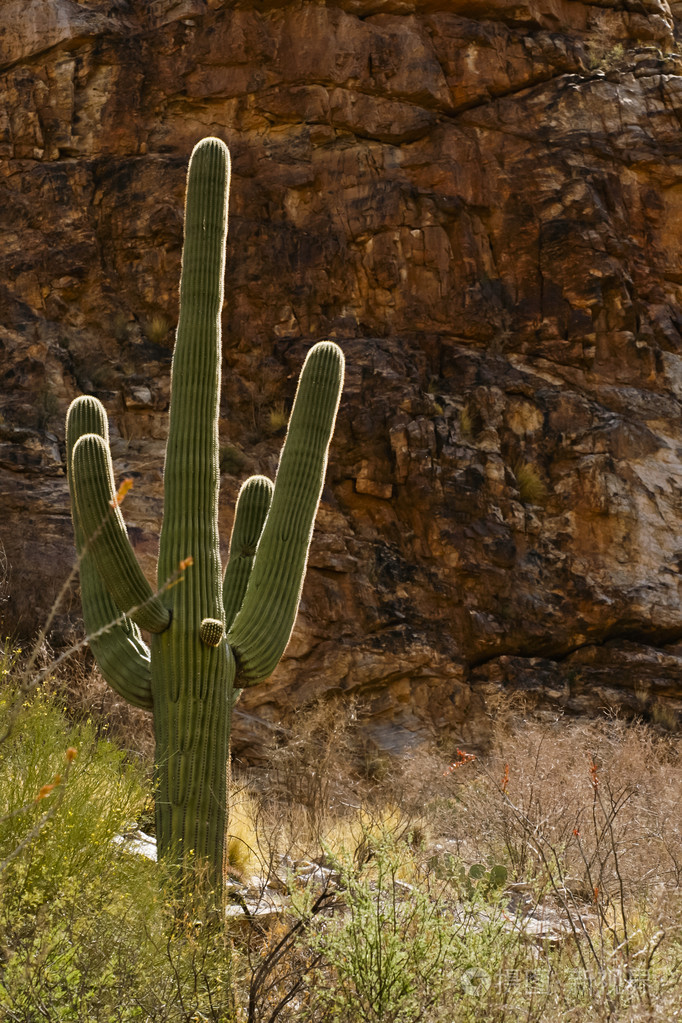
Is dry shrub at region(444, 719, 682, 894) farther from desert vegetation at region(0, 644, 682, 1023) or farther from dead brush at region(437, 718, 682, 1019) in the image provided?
desert vegetation at region(0, 644, 682, 1023)

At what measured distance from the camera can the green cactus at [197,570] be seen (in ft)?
17.7

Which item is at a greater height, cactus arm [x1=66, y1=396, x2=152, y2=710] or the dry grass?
cactus arm [x1=66, y1=396, x2=152, y2=710]

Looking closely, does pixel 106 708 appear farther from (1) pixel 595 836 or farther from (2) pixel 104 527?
(1) pixel 595 836

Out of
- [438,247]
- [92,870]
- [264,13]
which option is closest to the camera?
[92,870]

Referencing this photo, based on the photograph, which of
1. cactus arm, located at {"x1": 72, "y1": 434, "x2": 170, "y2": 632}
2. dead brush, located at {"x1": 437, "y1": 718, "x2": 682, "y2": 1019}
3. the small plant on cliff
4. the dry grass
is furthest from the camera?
the small plant on cliff

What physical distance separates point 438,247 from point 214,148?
10595 millimetres

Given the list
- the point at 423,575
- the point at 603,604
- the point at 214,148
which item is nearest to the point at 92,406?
the point at 214,148

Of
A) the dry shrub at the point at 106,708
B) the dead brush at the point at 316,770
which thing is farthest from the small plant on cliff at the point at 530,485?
the dry shrub at the point at 106,708

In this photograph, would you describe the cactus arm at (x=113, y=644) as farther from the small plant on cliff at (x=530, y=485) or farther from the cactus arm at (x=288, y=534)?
the small plant on cliff at (x=530, y=485)

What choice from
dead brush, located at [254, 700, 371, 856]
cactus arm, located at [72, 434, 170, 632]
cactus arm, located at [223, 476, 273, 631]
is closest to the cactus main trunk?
cactus arm, located at [72, 434, 170, 632]

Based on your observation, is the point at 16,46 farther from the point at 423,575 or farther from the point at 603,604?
the point at 603,604

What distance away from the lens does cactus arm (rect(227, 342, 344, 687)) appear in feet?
19.6

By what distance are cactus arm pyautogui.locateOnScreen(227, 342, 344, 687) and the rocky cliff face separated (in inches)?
265

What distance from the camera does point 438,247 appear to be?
16.7 m
